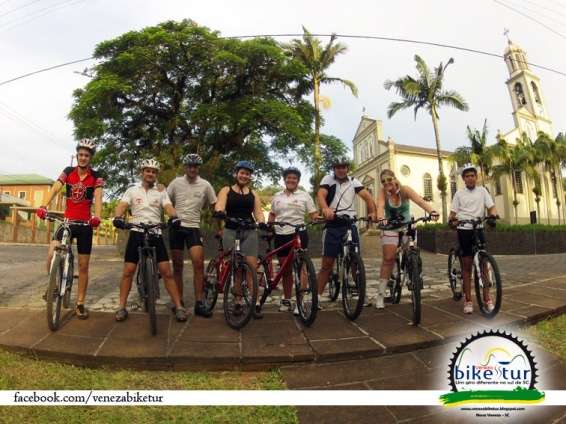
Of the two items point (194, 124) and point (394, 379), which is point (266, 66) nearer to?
point (194, 124)

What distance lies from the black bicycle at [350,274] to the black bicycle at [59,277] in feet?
10.1

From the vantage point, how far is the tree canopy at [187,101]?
44.2ft

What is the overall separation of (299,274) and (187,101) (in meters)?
14.0

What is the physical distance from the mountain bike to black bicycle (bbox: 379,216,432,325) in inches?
67.5

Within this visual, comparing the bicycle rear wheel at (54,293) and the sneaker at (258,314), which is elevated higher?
the bicycle rear wheel at (54,293)

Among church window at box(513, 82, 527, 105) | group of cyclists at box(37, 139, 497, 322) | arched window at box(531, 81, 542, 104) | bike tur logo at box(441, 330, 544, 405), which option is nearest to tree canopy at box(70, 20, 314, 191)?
group of cyclists at box(37, 139, 497, 322)

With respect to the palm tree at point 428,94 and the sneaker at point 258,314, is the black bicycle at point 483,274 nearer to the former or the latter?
the sneaker at point 258,314

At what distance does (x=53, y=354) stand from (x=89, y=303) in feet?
6.05

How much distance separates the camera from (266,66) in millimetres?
15102

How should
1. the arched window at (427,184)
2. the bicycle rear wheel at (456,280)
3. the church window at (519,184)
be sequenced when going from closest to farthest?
the bicycle rear wheel at (456,280) < the church window at (519,184) < the arched window at (427,184)

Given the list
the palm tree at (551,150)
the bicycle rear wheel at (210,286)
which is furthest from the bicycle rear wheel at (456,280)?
the palm tree at (551,150)

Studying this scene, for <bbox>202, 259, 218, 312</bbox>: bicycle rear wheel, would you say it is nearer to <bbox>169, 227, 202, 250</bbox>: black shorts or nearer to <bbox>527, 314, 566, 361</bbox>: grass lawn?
<bbox>169, 227, 202, 250</bbox>: black shorts

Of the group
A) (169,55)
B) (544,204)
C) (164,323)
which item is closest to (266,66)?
(169,55)

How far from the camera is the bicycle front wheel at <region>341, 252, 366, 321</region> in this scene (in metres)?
3.65
